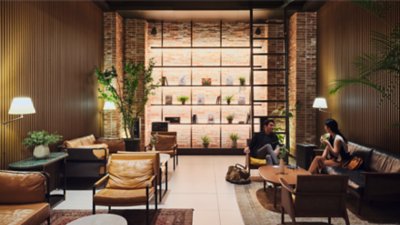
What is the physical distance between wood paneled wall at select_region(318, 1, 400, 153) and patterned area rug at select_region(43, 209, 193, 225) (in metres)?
3.48

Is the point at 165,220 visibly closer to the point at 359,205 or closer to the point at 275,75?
the point at 359,205

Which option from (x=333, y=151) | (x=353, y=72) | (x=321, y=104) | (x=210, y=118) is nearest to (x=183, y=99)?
(x=210, y=118)

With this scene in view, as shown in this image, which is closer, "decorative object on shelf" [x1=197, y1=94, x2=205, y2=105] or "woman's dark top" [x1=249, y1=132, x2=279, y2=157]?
"woman's dark top" [x1=249, y1=132, x2=279, y2=157]

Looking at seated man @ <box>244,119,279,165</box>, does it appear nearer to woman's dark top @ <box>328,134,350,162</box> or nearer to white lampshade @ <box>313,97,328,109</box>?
woman's dark top @ <box>328,134,350,162</box>

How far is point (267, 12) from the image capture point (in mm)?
8977

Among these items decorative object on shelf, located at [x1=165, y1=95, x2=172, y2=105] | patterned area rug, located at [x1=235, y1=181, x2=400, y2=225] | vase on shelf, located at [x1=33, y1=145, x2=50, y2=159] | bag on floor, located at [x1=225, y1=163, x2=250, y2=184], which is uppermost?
decorative object on shelf, located at [x1=165, y1=95, x2=172, y2=105]

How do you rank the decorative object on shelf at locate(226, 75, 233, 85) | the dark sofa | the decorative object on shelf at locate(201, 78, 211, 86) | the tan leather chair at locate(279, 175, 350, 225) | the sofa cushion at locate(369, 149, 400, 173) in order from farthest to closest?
the decorative object on shelf at locate(226, 75, 233, 85) → the decorative object on shelf at locate(201, 78, 211, 86) → the sofa cushion at locate(369, 149, 400, 173) → the dark sofa → the tan leather chair at locate(279, 175, 350, 225)

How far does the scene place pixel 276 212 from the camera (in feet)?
15.4

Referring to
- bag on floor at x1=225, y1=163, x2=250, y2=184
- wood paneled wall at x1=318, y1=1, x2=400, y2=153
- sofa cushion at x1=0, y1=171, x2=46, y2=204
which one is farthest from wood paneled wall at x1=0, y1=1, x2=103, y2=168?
wood paneled wall at x1=318, y1=1, x2=400, y2=153

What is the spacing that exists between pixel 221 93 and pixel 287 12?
2998 millimetres

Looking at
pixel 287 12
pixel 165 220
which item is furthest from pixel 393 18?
pixel 165 220

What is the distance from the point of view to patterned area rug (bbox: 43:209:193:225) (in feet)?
14.2

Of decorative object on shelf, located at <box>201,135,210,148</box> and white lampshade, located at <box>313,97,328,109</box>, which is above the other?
white lampshade, located at <box>313,97,328,109</box>

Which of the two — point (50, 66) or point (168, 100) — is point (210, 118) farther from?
point (50, 66)
